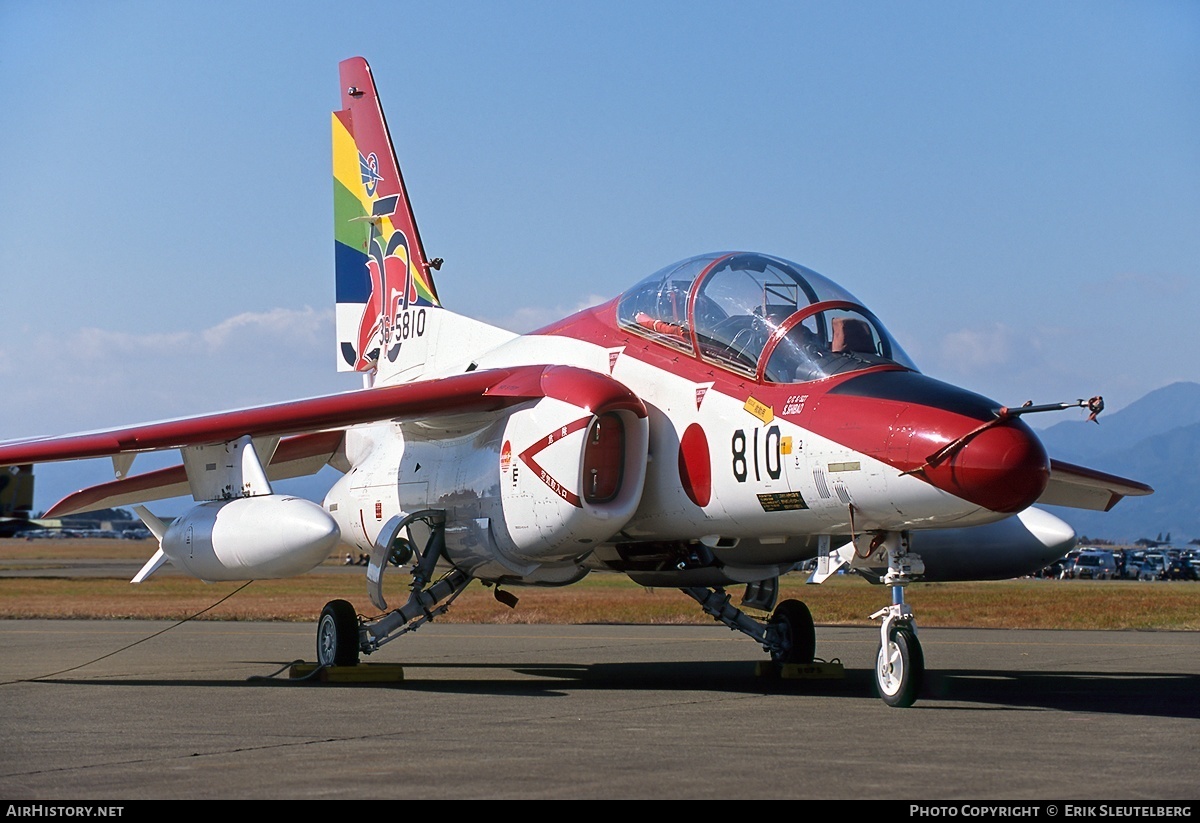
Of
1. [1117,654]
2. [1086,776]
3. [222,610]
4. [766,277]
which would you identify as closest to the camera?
[1086,776]

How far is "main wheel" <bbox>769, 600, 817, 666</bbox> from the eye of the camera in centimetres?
1314

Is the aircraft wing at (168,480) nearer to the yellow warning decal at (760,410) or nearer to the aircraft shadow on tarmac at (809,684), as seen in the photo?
the aircraft shadow on tarmac at (809,684)

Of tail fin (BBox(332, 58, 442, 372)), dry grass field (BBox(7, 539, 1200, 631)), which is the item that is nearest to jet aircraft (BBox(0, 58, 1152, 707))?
tail fin (BBox(332, 58, 442, 372))

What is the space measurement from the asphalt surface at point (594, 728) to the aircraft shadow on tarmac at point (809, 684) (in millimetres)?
41

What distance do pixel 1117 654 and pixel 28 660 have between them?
12.1 m

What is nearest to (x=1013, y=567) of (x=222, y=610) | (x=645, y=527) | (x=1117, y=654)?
(x=645, y=527)

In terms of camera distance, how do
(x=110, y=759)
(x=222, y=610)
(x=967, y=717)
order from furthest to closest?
(x=222, y=610) < (x=967, y=717) < (x=110, y=759)

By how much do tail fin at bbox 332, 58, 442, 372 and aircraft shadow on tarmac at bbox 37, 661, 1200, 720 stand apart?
3.78 m

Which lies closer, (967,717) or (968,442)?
(968,442)

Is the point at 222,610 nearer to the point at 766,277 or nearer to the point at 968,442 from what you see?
the point at 766,277

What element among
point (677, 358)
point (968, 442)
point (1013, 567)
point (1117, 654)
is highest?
point (677, 358)

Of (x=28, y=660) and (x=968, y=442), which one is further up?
(x=968, y=442)

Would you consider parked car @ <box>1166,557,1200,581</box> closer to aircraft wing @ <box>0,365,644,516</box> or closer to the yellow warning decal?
aircraft wing @ <box>0,365,644,516</box>

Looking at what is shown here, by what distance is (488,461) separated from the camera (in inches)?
475
